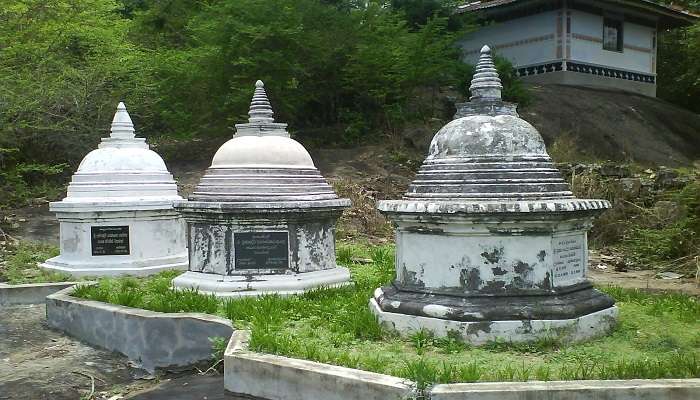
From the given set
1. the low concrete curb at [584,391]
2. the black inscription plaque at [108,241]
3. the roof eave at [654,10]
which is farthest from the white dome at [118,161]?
the roof eave at [654,10]

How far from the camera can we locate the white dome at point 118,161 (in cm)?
979

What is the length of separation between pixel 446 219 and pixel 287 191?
2.63 meters

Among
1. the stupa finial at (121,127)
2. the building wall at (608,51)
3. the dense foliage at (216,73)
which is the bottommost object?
the stupa finial at (121,127)

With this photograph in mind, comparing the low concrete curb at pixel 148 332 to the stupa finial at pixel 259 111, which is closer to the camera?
the low concrete curb at pixel 148 332

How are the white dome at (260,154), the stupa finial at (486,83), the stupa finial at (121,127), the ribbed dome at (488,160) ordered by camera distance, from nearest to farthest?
the ribbed dome at (488,160), the stupa finial at (486,83), the white dome at (260,154), the stupa finial at (121,127)

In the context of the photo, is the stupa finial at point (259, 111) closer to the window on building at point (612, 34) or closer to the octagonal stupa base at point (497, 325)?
the octagonal stupa base at point (497, 325)

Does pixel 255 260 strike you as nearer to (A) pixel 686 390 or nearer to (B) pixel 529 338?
(B) pixel 529 338

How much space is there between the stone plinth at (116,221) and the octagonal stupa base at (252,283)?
2046 millimetres

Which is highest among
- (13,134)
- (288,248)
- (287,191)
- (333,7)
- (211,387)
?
(333,7)

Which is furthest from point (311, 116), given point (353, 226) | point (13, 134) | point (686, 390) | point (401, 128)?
point (686, 390)

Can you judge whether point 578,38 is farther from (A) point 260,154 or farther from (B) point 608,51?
(A) point 260,154

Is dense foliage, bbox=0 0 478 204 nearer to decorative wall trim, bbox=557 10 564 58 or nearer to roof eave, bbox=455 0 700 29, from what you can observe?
roof eave, bbox=455 0 700 29

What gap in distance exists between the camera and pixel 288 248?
7625mm

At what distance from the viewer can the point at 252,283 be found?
748cm
